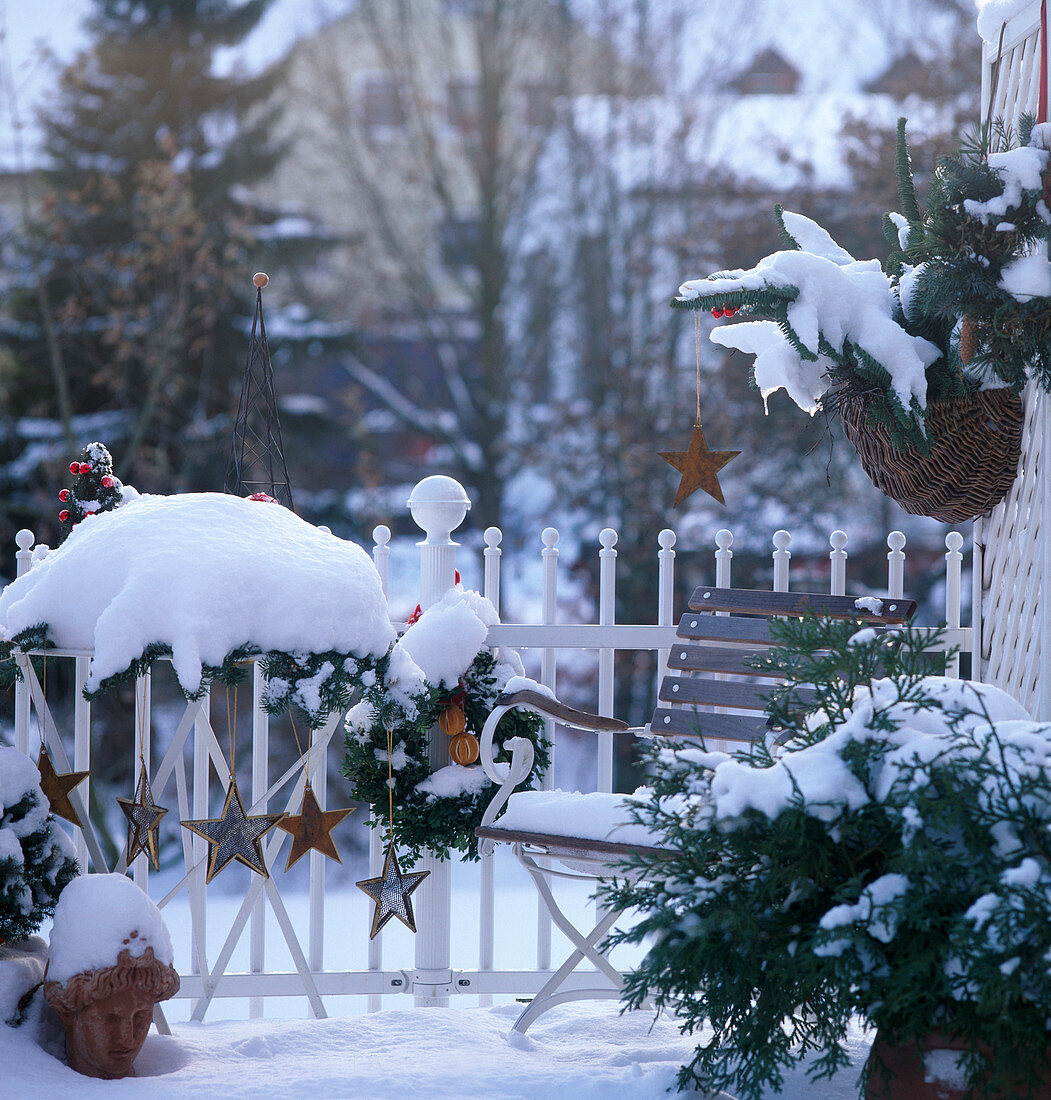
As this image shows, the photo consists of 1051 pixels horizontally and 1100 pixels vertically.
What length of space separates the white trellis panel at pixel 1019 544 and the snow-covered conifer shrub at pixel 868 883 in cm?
70

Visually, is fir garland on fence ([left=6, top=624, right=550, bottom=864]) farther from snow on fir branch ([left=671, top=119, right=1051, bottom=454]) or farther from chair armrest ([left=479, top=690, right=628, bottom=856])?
snow on fir branch ([left=671, top=119, right=1051, bottom=454])

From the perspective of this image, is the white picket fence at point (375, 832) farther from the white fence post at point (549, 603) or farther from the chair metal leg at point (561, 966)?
the chair metal leg at point (561, 966)

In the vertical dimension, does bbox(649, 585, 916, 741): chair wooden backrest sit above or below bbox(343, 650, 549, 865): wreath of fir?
above

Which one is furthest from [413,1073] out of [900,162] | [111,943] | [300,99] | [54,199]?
[300,99]

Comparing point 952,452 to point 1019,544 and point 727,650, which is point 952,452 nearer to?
point 1019,544

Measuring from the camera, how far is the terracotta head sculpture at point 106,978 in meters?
2.31

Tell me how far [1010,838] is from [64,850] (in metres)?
2.07

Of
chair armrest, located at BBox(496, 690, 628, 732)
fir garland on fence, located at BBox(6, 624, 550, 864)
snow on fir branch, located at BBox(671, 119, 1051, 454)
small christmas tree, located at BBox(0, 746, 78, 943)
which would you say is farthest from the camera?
fir garland on fence, located at BBox(6, 624, 550, 864)

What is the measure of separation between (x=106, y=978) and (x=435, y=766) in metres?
1.13

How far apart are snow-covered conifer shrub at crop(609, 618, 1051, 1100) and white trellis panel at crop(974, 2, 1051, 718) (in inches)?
27.5

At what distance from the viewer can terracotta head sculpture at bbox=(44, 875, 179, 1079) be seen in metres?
2.31

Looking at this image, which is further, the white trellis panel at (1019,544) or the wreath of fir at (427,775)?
the wreath of fir at (427,775)

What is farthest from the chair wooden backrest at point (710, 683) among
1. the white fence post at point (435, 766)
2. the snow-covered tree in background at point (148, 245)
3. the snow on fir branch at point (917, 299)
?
the snow-covered tree in background at point (148, 245)

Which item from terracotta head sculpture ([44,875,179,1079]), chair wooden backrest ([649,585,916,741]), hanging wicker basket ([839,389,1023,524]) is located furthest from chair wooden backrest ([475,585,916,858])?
terracotta head sculpture ([44,875,179,1079])
